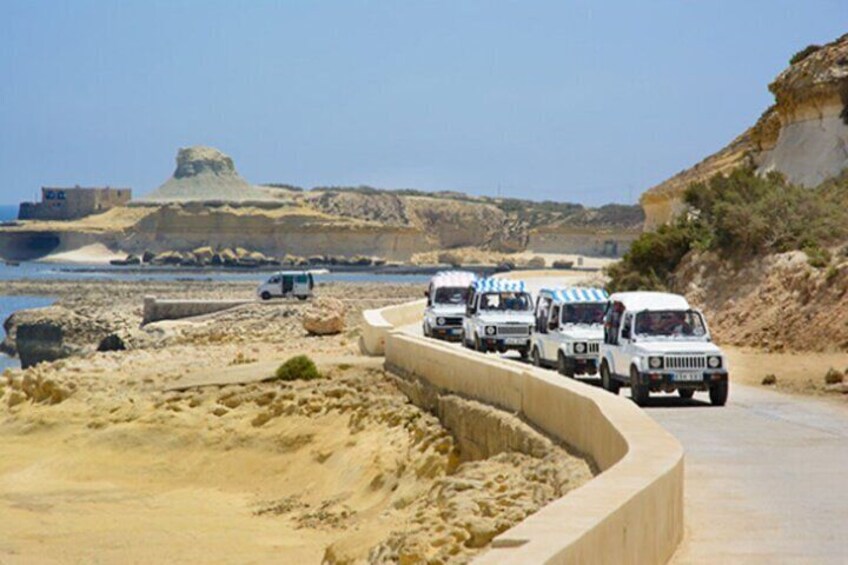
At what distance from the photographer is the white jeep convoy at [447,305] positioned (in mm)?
34938

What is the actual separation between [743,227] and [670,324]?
1498 centimetres

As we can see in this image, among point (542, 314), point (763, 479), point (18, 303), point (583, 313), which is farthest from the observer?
point (18, 303)

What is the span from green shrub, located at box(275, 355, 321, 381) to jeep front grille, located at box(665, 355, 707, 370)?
383 inches

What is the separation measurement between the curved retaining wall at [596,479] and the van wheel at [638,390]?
179 centimetres

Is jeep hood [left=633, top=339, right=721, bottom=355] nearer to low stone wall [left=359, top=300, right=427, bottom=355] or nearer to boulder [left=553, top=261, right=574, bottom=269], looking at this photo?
low stone wall [left=359, top=300, right=427, bottom=355]

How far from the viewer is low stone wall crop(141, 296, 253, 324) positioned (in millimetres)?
61406

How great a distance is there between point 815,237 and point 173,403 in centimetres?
1512

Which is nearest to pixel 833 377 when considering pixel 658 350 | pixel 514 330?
pixel 658 350

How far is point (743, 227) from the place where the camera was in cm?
3594

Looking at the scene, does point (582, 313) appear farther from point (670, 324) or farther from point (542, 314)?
point (670, 324)

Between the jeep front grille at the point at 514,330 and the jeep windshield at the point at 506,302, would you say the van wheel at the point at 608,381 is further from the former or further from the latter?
the jeep windshield at the point at 506,302

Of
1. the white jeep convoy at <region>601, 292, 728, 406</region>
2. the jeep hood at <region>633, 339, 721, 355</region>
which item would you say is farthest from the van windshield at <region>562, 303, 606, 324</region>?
the jeep hood at <region>633, 339, 721, 355</region>

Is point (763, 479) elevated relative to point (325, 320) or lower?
elevated

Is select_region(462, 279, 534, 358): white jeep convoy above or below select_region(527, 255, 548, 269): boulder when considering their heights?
above
